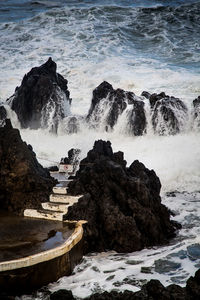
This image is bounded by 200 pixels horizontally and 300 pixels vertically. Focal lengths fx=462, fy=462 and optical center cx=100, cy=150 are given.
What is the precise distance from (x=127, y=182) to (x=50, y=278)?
2.72 meters

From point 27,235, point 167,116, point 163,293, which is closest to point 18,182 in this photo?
point 27,235

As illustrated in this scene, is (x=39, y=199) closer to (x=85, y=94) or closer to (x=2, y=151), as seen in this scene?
(x=2, y=151)

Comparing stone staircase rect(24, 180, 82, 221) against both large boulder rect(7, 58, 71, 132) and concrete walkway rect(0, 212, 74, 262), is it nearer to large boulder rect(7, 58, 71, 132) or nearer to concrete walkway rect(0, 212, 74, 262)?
concrete walkway rect(0, 212, 74, 262)

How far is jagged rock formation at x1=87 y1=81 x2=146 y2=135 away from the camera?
1639 cm

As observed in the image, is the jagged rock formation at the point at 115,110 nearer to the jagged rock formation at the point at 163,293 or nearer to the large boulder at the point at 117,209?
the large boulder at the point at 117,209

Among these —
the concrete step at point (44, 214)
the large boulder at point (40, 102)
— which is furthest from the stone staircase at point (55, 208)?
the large boulder at point (40, 102)

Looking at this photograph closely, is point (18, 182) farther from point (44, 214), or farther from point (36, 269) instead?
point (36, 269)

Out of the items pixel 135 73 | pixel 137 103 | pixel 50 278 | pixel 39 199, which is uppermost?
pixel 135 73

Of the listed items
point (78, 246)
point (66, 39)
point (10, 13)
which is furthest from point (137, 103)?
point (10, 13)

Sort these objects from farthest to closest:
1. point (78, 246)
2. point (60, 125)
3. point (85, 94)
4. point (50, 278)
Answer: point (85, 94) → point (60, 125) → point (78, 246) → point (50, 278)

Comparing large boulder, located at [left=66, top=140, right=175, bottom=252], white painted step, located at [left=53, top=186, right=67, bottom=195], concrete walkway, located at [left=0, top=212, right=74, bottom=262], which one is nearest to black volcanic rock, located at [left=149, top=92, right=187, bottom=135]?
large boulder, located at [left=66, top=140, right=175, bottom=252]

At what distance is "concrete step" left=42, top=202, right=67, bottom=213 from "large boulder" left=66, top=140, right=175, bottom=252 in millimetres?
265

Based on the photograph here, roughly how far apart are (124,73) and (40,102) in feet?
34.0

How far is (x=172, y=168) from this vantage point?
1346cm
